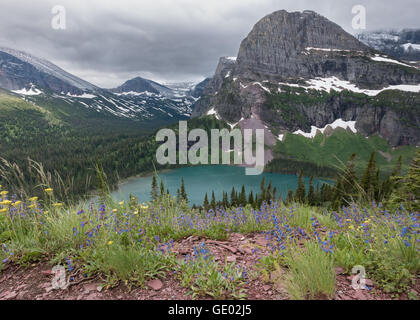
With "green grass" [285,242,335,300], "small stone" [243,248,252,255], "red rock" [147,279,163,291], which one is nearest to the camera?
"green grass" [285,242,335,300]

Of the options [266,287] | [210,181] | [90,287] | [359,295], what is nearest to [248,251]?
[266,287]

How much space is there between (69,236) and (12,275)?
0.95 meters

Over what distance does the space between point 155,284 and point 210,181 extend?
131820mm

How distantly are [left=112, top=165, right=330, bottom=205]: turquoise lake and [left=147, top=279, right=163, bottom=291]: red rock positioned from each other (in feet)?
311

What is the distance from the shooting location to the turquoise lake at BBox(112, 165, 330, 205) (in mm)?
112938

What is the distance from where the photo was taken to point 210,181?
134500 mm

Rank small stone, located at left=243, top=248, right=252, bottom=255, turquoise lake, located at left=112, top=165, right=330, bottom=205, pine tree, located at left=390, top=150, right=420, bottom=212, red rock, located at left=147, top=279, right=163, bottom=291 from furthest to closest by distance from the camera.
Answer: turquoise lake, located at left=112, top=165, right=330, bottom=205, pine tree, located at left=390, top=150, right=420, bottom=212, small stone, located at left=243, top=248, right=252, bottom=255, red rock, located at left=147, top=279, right=163, bottom=291

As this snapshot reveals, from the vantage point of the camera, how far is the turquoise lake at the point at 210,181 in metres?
113

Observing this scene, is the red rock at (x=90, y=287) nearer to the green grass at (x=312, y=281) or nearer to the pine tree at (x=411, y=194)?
the green grass at (x=312, y=281)

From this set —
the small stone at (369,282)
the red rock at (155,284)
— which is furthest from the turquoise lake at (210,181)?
the small stone at (369,282)

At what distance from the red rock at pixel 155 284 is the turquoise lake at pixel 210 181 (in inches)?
3738

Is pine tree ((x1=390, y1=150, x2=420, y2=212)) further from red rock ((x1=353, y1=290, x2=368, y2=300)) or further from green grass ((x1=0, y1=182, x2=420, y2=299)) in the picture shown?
red rock ((x1=353, y1=290, x2=368, y2=300))

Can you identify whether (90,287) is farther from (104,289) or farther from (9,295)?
(9,295)

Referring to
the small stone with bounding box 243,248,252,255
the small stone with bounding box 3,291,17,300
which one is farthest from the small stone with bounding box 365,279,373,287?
the small stone with bounding box 3,291,17,300
